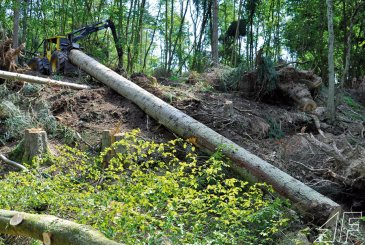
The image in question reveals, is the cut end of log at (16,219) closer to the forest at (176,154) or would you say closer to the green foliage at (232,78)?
the forest at (176,154)

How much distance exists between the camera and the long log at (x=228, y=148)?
5.14m

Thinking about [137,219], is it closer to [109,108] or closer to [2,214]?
[2,214]

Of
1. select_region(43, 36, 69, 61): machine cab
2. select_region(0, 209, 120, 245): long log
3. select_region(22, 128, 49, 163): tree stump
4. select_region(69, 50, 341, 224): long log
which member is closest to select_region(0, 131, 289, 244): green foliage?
select_region(0, 209, 120, 245): long log

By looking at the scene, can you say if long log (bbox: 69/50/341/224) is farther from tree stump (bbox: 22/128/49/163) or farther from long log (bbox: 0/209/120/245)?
long log (bbox: 0/209/120/245)

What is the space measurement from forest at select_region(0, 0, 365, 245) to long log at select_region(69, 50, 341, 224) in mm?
18

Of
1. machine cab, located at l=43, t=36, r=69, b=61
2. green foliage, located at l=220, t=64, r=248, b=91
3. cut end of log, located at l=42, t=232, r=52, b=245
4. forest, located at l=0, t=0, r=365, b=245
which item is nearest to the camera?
cut end of log, located at l=42, t=232, r=52, b=245

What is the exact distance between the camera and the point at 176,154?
22.7 ft

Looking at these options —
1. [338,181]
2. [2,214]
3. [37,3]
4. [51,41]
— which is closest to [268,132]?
[338,181]

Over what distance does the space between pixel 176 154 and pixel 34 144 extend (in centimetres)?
223

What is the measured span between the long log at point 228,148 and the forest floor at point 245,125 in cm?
27

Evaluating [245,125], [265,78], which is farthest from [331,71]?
[245,125]

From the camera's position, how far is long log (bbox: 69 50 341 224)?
16.9ft

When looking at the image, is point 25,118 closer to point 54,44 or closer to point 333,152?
point 54,44

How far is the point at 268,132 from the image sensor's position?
27.2 feet
